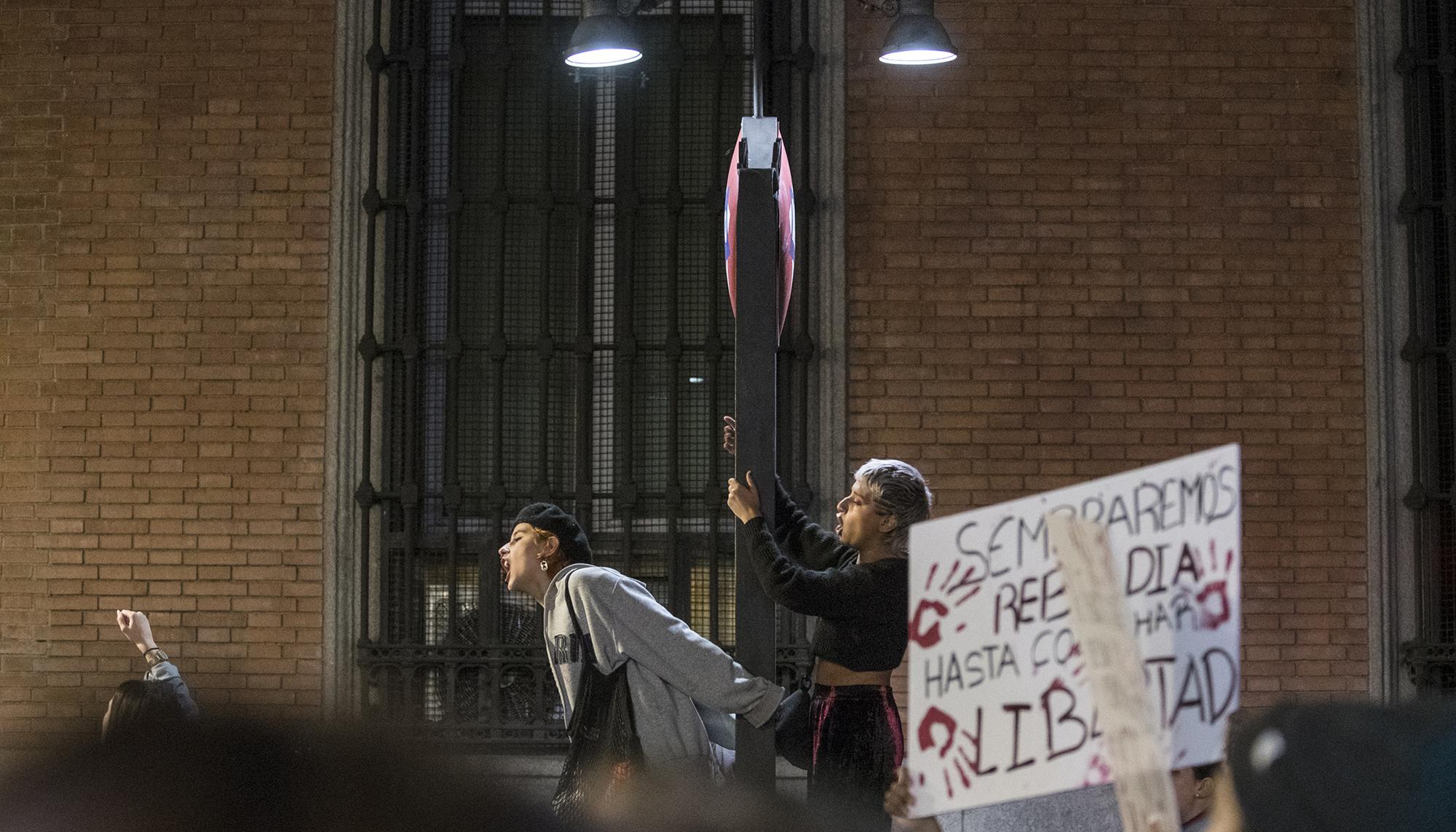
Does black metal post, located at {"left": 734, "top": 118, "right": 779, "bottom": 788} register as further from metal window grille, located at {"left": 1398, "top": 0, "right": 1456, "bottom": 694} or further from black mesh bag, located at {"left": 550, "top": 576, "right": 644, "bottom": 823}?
metal window grille, located at {"left": 1398, "top": 0, "right": 1456, "bottom": 694}

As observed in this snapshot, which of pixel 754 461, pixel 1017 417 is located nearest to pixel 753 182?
pixel 754 461

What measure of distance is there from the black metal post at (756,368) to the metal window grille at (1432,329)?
A: 385 centimetres

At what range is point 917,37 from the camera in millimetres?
5660

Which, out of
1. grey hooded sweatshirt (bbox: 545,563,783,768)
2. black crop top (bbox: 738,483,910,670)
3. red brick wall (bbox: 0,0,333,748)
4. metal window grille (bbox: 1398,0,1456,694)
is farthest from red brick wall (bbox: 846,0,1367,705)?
grey hooded sweatshirt (bbox: 545,563,783,768)

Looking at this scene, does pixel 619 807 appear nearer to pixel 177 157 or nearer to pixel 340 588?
pixel 340 588

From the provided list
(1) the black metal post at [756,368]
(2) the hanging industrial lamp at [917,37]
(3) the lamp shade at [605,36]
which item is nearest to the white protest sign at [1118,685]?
(1) the black metal post at [756,368]

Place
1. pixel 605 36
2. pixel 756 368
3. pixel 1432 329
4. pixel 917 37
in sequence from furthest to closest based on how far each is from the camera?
pixel 1432 329 < pixel 917 37 < pixel 605 36 < pixel 756 368

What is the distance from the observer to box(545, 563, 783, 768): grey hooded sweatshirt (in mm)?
3955

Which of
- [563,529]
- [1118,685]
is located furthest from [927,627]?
[563,529]

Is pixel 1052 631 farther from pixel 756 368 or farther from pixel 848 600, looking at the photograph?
pixel 756 368

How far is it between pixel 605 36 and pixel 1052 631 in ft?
12.9

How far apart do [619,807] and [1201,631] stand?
4.27 ft

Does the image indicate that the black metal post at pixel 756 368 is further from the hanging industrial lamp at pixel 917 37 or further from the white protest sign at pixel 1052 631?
the white protest sign at pixel 1052 631

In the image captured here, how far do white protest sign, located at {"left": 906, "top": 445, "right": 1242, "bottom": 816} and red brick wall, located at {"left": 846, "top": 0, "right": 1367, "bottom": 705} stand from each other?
4.66 m
